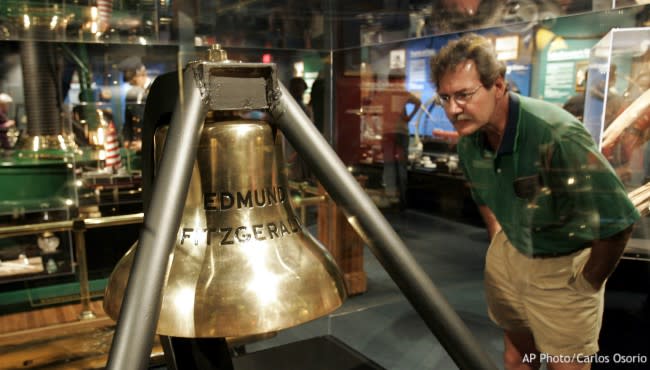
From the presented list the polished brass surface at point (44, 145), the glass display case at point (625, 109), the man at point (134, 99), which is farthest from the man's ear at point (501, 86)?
the polished brass surface at point (44, 145)

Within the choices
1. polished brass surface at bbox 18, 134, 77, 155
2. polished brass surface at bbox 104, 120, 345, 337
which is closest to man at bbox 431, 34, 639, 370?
polished brass surface at bbox 104, 120, 345, 337

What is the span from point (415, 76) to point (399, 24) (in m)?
0.16

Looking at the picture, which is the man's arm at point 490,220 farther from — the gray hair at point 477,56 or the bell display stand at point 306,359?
the bell display stand at point 306,359

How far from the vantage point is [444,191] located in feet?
4.97

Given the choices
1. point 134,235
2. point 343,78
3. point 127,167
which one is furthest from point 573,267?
point 134,235

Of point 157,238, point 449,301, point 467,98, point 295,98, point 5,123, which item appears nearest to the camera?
point 157,238

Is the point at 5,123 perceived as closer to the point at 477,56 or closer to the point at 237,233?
the point at 237,233

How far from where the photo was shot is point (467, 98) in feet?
4.00

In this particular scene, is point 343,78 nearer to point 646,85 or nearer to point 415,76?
point 415,76

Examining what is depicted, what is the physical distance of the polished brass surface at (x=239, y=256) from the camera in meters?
0.67

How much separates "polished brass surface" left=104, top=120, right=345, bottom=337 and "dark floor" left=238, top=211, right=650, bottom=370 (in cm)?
45

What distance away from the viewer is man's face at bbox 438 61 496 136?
1.20 meters

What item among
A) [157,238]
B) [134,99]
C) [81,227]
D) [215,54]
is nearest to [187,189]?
[157,238]

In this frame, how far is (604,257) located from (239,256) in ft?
2.50
